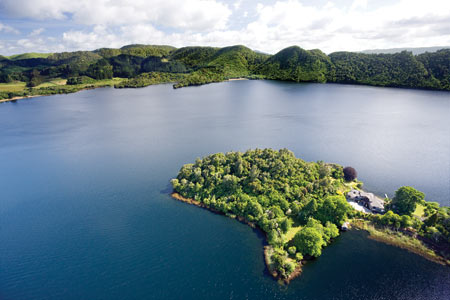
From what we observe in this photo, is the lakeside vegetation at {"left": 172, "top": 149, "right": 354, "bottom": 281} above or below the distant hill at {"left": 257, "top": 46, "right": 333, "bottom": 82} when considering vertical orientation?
below

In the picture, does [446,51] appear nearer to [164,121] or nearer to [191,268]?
[164,121]

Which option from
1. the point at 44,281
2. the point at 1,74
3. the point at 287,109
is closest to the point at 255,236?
the point at 44,281

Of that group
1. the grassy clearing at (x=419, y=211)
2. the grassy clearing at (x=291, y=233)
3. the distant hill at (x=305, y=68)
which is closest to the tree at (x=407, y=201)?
the grassy clearing at (x=419, y=211)

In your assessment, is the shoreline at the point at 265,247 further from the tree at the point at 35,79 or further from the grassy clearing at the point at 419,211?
the tree at the point at 35,79

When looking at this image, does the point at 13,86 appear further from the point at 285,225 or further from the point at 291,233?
the point at 291,233

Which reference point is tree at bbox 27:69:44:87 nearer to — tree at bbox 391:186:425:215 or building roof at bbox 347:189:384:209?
building roof at bbox 347:189:384:209

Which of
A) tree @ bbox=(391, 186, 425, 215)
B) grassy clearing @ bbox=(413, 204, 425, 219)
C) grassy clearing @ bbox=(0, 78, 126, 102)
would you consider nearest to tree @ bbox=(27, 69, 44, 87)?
grassy clearing @ bbox=(0, 78, 126, 102)
